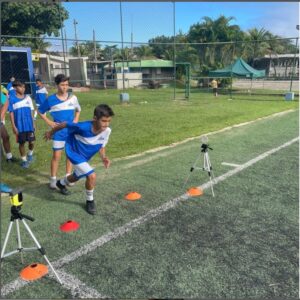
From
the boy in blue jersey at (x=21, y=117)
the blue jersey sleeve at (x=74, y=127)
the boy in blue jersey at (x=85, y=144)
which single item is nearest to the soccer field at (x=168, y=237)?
the boy in blue jersey at (x=85, y=144)

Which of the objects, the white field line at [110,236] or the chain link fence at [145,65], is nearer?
the white field line at [110,236]

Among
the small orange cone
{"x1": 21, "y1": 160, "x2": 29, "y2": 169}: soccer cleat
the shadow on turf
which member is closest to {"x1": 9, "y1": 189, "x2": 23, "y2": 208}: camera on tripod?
the small orange cone

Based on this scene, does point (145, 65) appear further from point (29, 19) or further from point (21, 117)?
point (21, 117)

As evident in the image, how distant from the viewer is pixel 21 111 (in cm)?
729

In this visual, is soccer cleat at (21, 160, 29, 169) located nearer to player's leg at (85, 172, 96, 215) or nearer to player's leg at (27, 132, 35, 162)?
player's leg at (27, 132, 35, 162)

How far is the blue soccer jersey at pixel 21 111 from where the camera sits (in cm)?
725

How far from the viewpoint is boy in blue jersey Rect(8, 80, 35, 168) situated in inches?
285

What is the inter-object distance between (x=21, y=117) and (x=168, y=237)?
15.6ft

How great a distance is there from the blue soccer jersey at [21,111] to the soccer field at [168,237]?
198cm

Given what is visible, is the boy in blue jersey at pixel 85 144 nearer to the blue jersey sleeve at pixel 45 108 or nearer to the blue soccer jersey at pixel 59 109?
the blue soccer jersey at pixel 59 109

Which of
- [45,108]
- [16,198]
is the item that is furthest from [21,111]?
[16,198]

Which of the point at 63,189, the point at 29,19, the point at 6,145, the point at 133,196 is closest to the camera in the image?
the point at 133,196

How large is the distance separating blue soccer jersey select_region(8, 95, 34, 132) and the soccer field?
1984 mm

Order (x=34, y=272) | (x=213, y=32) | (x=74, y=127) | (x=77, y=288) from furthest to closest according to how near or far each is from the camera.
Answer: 1. (x=213, y=32)
2. (x=74, y=127)
3. (x=34, y=272)
4. (x=77, y=288)
